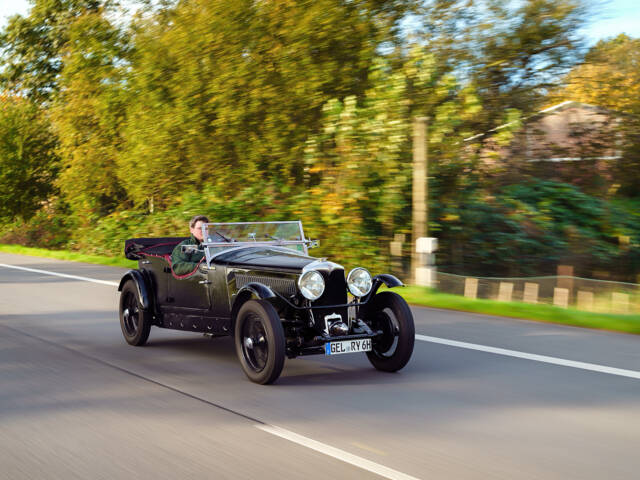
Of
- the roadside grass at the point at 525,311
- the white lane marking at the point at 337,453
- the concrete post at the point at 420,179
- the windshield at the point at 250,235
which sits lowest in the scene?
the white lane marking at the point at 337,453

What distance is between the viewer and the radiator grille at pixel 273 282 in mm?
6398

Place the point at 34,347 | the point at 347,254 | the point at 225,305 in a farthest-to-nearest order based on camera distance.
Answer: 1. the point at 347,254
2. the point at 34,347
3. the point at 225,305

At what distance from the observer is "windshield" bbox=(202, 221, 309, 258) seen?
7.41 meters

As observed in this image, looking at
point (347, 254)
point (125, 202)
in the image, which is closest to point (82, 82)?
point (125, 202)

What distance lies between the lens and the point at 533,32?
14992mm

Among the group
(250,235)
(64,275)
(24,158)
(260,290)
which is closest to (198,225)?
(250,235)

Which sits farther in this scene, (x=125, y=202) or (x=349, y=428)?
(x=125, y=202)

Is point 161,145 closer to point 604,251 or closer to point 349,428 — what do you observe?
point 604,251

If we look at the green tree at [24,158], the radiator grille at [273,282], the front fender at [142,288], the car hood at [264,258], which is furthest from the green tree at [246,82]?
the green tree at [24,158]

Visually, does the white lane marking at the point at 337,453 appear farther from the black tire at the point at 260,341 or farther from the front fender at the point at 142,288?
the front fender at the point at 142,288

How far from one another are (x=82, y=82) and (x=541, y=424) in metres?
23.9

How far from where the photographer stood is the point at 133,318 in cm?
823

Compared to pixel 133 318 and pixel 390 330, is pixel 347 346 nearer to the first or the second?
pixel 390 330

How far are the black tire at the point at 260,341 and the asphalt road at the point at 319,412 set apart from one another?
0.49 ft
